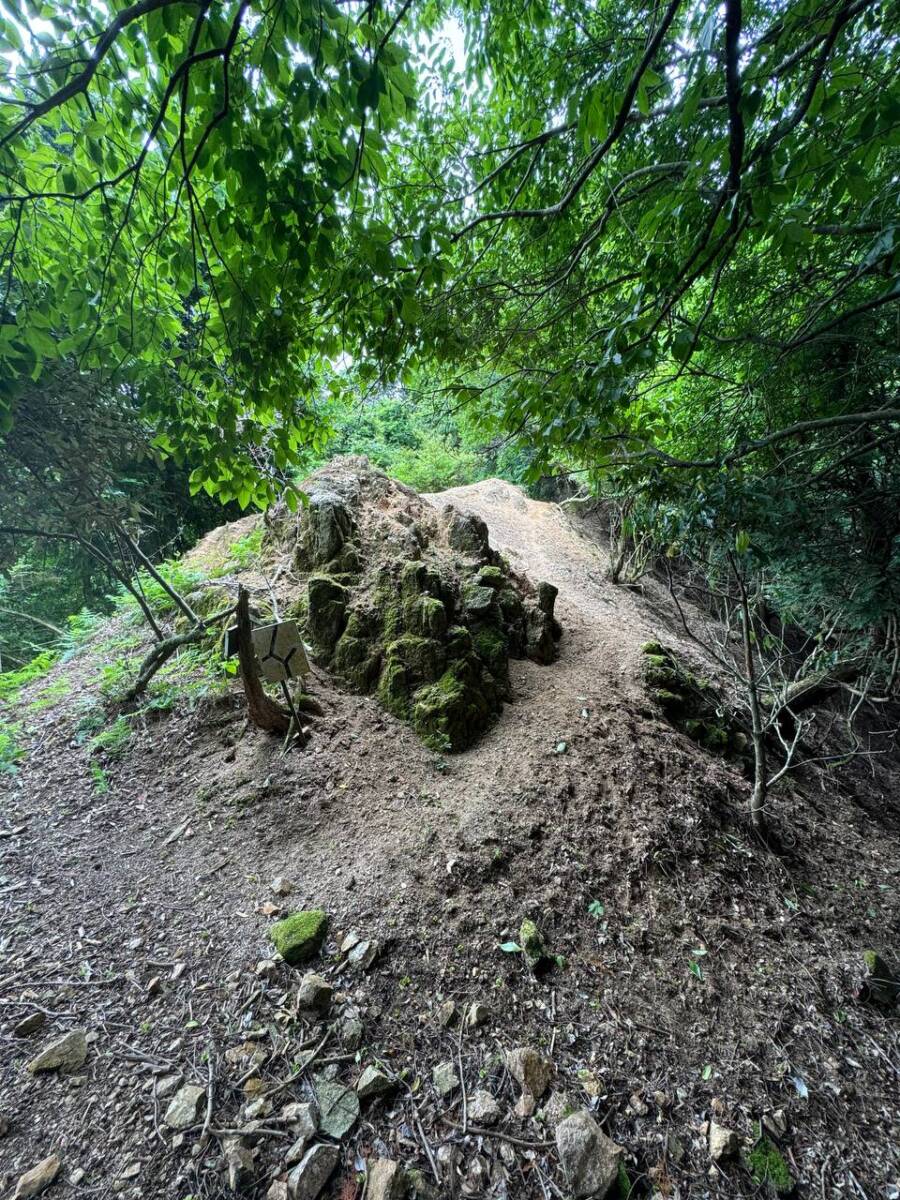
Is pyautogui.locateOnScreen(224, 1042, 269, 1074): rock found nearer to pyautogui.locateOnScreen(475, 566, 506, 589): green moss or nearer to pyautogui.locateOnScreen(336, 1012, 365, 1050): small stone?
pyautogui.locateOnScreen(336, 1012, 365, 1050): small stone

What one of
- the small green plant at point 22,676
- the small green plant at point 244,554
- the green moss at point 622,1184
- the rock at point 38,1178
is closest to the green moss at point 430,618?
the small green plant at point 244,554

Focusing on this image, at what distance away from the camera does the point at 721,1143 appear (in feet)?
5.66

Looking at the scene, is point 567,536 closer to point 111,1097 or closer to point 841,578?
point 841,578

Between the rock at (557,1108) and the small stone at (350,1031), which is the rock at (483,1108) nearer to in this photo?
the rock at (557,1108)

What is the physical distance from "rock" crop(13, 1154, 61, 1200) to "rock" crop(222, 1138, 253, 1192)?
553 millimetres

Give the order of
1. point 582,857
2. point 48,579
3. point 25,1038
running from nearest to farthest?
point 25,1038 < point 582,857 < point 48,579

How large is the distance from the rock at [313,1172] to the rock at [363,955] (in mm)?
619

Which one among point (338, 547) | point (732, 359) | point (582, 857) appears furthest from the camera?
point (338, 547)

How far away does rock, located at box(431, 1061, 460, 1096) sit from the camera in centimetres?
183

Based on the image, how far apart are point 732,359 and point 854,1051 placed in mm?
4273

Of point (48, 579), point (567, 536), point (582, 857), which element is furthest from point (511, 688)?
→ point (48, 579)

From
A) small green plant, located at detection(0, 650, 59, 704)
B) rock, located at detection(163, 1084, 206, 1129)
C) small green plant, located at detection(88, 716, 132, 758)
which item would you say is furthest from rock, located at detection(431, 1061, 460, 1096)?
small green plant, located at detection(0, 650, 59, 704)

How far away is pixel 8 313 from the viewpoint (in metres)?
1.76

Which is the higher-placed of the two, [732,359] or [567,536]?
[732,359]
